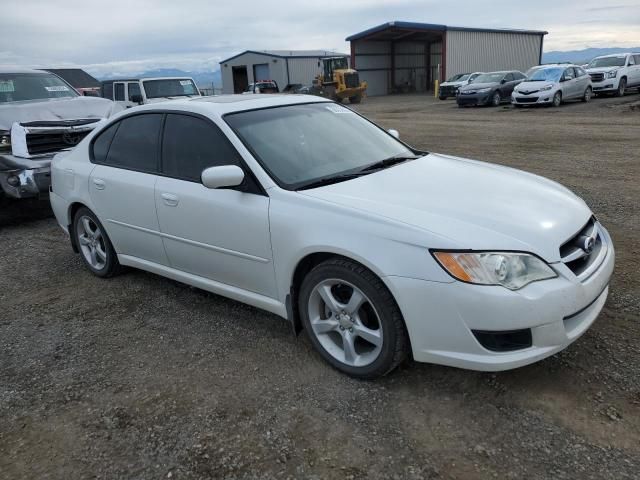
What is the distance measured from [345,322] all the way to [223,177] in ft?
3.66

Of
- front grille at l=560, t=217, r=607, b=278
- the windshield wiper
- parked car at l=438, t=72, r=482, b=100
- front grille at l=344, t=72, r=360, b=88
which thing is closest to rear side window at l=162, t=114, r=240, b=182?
the windshield wiper

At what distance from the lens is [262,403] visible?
296cm

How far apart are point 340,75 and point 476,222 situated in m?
31.9

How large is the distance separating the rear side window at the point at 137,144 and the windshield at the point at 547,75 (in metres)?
19.9

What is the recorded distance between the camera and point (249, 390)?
10.1ft

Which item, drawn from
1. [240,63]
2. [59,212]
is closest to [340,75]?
[240,63]

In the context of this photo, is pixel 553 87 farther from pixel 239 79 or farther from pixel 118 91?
pixel 239 79

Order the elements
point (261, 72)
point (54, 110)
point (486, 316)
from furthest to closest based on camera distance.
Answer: point (261, 72), point (54, 110), point (486, 316)

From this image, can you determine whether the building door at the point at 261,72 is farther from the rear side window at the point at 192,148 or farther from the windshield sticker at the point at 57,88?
the rear side window at the point at 192,148

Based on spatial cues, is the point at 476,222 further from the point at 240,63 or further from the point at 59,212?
the point at 240,63

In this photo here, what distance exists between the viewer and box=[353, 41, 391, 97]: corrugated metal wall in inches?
1686

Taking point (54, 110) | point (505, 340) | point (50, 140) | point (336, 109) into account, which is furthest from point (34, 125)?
point (505, 340)

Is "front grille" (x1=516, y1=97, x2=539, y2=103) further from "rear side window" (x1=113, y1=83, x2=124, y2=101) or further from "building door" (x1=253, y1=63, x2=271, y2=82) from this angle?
"building door" (x1=253, y1=63, x2=271, y2=82)

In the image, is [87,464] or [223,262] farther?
[223,262]
